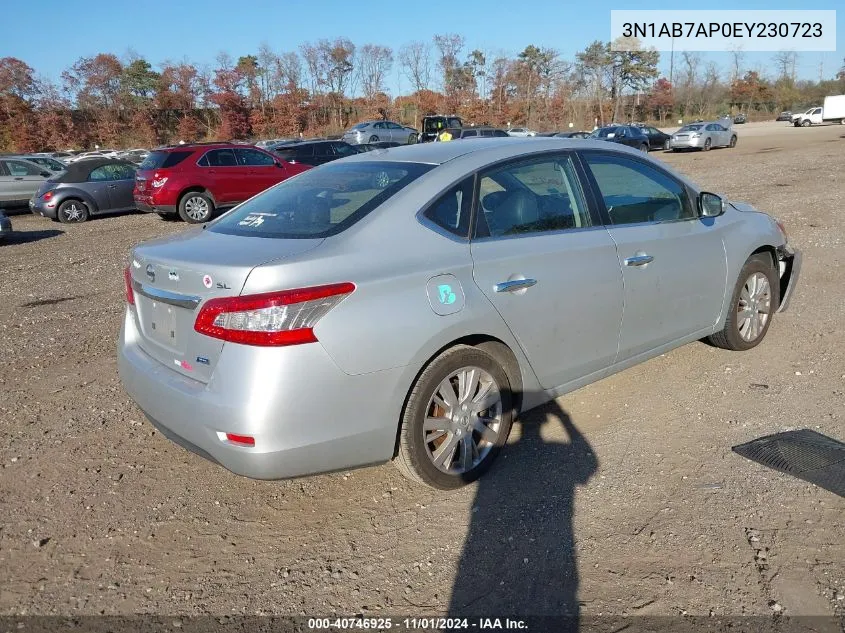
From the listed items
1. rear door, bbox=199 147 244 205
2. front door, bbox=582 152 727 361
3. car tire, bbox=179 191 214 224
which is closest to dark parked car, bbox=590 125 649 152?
rear door, bbox=199 147 244 205

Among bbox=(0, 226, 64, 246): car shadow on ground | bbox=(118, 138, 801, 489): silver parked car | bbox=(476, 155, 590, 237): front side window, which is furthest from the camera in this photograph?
bbox=(0, 226, 64, 246): car shadow on ground

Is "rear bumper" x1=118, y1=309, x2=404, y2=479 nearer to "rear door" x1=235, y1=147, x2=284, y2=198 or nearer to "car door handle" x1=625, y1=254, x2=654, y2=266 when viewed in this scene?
"car door handle" x1=625, y1=254, x2=654, y2=266

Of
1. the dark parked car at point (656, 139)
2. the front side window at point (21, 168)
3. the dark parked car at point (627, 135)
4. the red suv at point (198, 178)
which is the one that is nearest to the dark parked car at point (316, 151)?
the red suv at point (198, 178)

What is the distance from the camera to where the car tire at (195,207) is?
47.2 feet

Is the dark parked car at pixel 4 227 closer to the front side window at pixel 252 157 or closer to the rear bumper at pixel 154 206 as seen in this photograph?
the rear bumper at pixel 154 206

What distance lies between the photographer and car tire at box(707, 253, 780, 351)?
4.79m

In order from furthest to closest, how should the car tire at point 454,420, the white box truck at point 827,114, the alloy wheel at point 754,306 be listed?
the white box truck at point 827,114 → the alloy wheel at point 754,306 → the car tire at point 454,420

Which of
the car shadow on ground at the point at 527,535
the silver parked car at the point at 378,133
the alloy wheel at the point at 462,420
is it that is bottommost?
the car shadow on ground at the point at 527,535

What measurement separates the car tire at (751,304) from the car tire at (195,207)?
11.9 metres

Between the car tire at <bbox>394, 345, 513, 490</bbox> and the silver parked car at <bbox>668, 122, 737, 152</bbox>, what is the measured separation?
3561 centimetres

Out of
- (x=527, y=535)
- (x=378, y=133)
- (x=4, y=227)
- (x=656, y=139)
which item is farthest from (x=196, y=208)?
(x=656, y=139)

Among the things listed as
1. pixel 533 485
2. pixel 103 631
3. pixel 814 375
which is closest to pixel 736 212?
pixel 814 375

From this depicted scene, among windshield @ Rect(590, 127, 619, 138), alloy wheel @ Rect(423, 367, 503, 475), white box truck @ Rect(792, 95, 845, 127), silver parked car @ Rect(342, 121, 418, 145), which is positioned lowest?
alloy wheel @ Rect(423, 367, 503, 475)

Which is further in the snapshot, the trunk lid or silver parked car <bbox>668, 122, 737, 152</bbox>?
silver parked car <bbox>668, 122, 737, 152</bbox>
